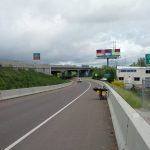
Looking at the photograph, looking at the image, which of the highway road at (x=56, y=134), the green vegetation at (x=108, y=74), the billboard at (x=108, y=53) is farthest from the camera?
the billboard at (x=108, y=53)

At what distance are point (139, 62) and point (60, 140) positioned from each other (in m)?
189

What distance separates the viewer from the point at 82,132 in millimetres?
11055

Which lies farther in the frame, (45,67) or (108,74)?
(45,67)

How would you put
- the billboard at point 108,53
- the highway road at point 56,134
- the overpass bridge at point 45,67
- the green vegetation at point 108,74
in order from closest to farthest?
1. the highway road at point 56,134
2. the overpass bridge at point 45,67
3. the green vegetation at point 108,74
4. the billboard at point 108,53

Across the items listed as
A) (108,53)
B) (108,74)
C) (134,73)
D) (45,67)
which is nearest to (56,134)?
(108,74)

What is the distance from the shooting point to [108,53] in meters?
158

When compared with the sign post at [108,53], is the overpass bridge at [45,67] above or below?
below

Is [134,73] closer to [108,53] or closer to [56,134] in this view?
[108,53]

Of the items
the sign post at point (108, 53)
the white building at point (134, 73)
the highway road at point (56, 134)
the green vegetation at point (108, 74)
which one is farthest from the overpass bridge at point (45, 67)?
the highway road at point (56, 134)

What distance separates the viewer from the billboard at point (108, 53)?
15650cm

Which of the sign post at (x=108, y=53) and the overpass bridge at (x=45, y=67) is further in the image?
the sign post at (x=108, y=53)

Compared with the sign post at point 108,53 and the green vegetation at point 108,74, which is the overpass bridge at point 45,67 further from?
the green vegetation at point 108,74

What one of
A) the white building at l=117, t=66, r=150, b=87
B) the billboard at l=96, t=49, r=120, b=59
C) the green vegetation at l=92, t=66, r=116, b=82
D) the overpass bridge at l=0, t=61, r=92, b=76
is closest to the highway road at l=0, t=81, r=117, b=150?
the overpass bridge at l=0, t=61, r=92, b=76

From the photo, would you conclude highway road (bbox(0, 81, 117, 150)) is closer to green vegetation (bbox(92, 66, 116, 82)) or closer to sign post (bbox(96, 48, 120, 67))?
green vegetation (bbox(92, 66, 116, 82))
